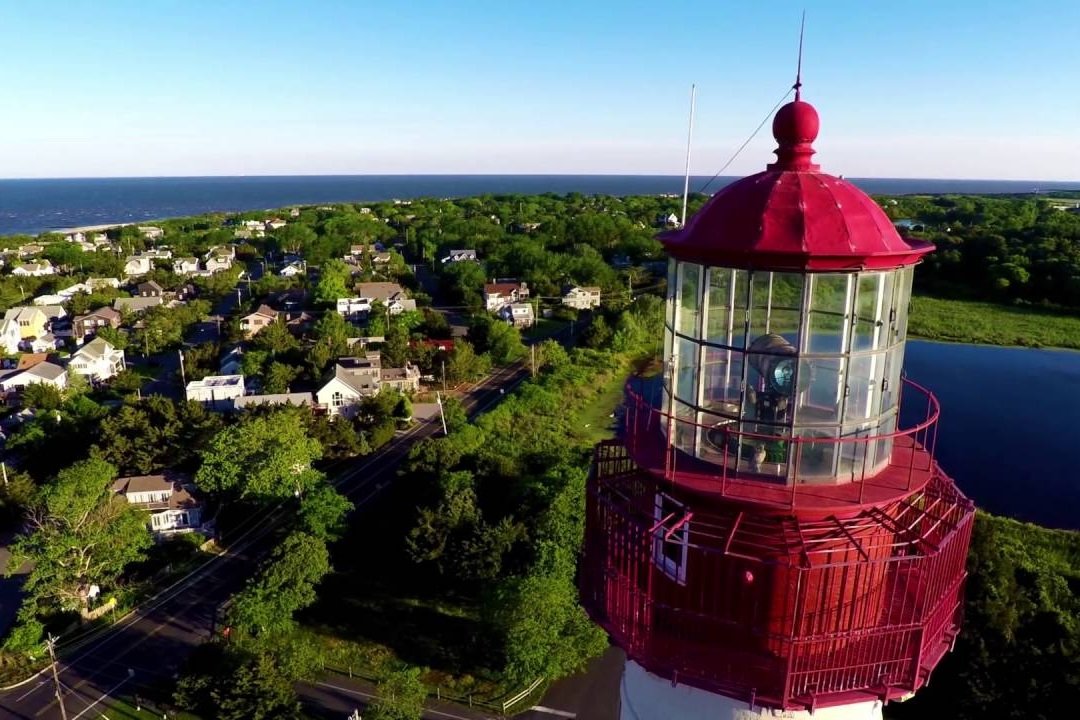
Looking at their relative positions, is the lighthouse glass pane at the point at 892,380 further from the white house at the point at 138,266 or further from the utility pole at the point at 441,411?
the white house at the point at 138,266

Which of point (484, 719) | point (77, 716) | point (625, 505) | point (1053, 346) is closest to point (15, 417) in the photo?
point (77, 716)

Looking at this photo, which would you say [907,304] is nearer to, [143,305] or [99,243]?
[143,305]

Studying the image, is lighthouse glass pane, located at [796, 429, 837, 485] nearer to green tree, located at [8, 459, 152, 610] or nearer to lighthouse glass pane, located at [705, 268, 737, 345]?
lighthouse glass pane, located at [705, 268, 737, 345]

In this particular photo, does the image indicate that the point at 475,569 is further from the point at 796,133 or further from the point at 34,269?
the point at 34,269

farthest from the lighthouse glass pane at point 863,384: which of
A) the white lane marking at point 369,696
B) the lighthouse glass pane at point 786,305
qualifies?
the white lane marking at point 369,696

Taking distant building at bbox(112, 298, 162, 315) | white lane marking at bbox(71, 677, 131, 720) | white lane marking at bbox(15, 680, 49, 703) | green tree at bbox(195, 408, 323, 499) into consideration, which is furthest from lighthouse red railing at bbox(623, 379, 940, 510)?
distant building at bbox(112, 298, 162, 315)

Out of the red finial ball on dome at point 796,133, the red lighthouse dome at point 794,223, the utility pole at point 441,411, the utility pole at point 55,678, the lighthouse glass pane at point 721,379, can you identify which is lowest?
the utility pole at point 55,678
